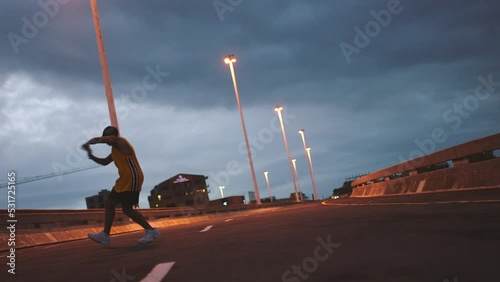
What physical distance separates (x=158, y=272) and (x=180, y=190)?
16244 centimetres

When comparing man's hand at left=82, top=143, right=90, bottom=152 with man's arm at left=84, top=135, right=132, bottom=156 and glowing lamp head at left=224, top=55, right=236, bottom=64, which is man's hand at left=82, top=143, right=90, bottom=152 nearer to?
man's arm at left=84, top=135, right=132, bottom=156

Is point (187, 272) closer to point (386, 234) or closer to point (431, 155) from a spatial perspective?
point (386, 234)

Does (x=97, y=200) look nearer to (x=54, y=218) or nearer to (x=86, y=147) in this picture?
(x=54, y=218)

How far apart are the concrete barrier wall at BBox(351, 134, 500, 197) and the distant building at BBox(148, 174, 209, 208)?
143 m

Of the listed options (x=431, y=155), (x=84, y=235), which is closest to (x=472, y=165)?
(x=431, y=155)

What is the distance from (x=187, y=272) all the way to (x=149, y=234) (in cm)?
393

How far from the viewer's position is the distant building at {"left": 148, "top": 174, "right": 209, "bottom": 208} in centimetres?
16114

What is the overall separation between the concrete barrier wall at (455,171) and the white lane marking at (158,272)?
7.99 metres

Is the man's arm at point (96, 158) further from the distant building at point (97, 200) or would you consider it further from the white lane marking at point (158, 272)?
the distant building at point (97, 200)

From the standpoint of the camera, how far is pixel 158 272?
15.1 ft

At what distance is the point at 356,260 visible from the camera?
Answer: 437 centimetres

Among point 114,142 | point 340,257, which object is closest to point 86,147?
point 114,142

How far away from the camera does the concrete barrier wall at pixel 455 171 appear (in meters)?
11.2

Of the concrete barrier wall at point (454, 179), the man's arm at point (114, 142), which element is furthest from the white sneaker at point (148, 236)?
the concrete barrier wall at point (454, 179)
